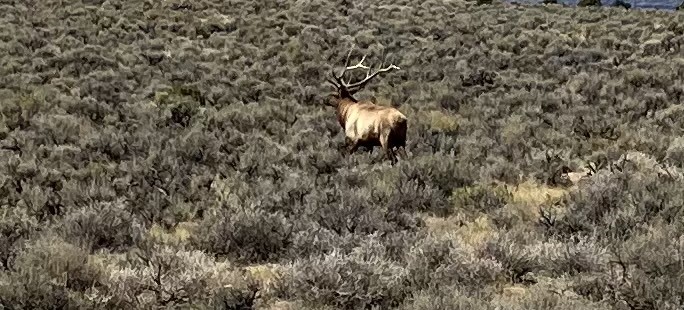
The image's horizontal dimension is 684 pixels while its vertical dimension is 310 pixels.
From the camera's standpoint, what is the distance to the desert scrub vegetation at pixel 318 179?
208 inches

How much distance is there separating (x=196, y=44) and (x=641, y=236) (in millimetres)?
19785

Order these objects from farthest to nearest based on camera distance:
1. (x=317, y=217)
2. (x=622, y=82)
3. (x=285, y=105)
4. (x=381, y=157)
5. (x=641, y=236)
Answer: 1. (x=622, y=82)
2. (x=285, y=105)
3. (x=381, y=157)
4. (x=317, y=217)
5. (x=641, y=236)

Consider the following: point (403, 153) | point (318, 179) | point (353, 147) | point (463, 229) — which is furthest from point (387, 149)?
point (463, 229)

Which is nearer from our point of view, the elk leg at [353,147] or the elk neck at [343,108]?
the elk leg at [353,147]

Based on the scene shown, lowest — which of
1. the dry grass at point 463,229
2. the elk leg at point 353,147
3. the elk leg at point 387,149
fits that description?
the elk leg at point 353,147

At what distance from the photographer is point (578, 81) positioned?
19422 mm

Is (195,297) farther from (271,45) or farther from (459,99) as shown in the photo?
(271,45)

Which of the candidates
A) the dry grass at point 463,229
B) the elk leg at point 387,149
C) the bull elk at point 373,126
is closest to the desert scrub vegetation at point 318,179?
the dry grass at point 463,229

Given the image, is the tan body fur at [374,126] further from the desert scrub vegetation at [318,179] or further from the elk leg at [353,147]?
the desert scrub vegetation at [318,179]

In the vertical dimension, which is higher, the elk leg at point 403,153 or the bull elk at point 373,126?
the bull elk at point 373,126

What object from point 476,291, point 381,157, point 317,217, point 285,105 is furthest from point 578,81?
Result: point 476,291

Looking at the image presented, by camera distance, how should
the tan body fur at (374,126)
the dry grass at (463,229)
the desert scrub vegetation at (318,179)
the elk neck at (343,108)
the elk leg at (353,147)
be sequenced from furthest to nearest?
the elk neck at (343,108) → the elk leg at (353,147) → the tan body fur at (374,126) → the dry grass at (463,229) → the desert scrub vegetation at (318,179)

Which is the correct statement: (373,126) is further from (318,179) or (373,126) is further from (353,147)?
(318,179)

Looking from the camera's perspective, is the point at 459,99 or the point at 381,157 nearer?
the point at 381,157
